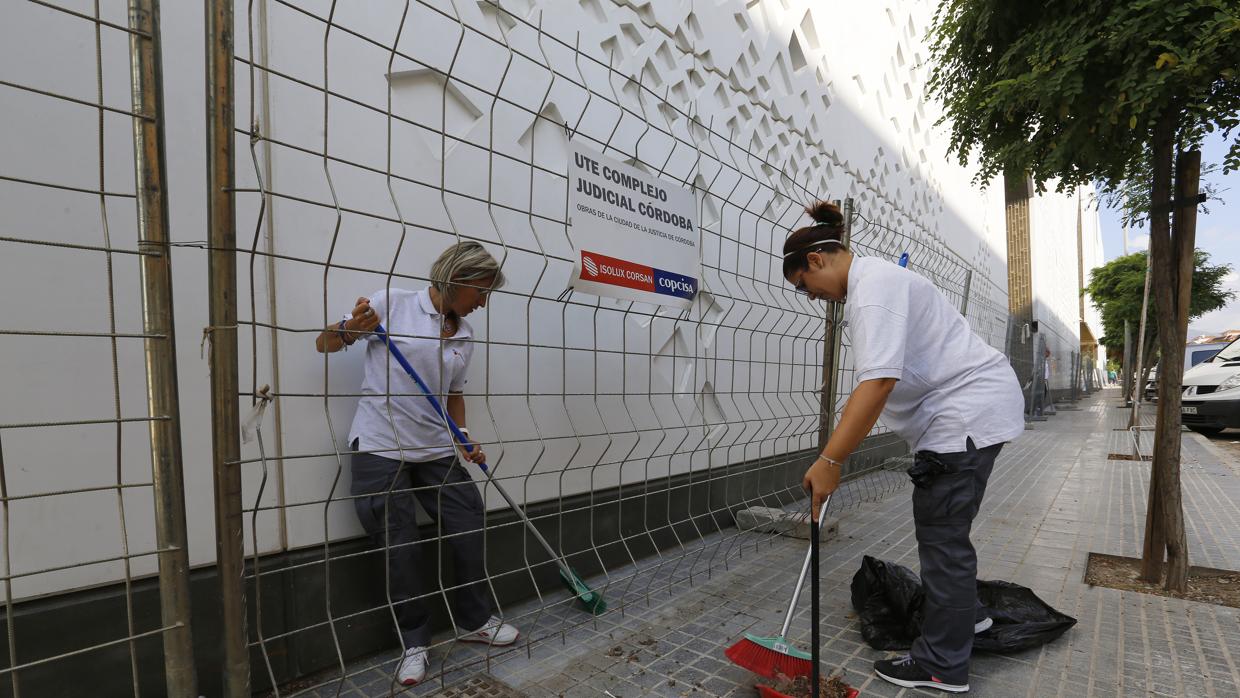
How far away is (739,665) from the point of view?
2.24m

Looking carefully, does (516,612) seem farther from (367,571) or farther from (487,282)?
(487,282)

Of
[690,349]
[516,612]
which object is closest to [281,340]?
[516,612]

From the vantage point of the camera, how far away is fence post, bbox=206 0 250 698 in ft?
4.69

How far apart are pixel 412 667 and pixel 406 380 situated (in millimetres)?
1042

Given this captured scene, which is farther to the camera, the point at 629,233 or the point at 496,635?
the point at 629,233

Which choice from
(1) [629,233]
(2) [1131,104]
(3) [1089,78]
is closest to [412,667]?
(1) [629,233]

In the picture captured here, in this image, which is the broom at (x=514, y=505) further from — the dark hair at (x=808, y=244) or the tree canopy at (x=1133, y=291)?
the tree canopy at (x=1133, y=291)

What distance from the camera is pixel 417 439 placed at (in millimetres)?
2400

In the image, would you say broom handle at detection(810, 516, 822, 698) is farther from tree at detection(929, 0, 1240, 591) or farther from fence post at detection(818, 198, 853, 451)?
tree at detection(929, 0, 1240, 591)

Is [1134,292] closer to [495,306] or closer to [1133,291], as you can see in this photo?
[1133,291]

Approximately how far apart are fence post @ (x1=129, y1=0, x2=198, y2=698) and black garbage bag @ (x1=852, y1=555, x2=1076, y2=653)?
7.88ft

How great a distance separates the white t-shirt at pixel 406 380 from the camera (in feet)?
7.55

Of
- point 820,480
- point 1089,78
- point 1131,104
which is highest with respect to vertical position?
point 1089,78

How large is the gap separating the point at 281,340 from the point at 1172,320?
4001mm
